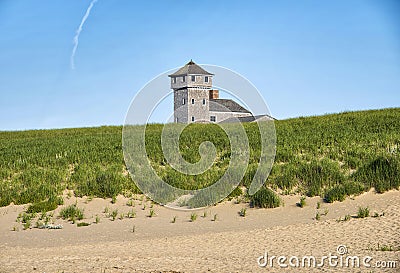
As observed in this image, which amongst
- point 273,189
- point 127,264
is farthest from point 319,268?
point 273,189

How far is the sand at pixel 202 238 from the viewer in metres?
11.1

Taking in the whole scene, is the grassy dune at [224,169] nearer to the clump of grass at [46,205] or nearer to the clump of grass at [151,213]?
the clump of grass at [46,205]

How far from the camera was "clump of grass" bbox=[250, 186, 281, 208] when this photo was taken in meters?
17.6

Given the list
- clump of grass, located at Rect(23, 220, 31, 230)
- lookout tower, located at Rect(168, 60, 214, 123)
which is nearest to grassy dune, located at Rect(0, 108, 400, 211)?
clump of grass, located at Rect(23, 220, 31, 230)

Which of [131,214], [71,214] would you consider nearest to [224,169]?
[131,214]

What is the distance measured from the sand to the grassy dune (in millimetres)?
616

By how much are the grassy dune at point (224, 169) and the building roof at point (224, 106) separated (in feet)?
155

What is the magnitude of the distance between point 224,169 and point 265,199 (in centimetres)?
372

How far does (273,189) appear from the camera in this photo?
1894 centimetres

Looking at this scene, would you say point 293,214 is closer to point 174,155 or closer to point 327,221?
point 327,221

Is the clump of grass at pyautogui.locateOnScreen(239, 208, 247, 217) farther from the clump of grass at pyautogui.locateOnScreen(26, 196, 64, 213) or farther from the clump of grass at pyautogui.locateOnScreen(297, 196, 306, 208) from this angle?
the clump of grass at pyautogui.locateOnScreen(26, 196, 64, 213)

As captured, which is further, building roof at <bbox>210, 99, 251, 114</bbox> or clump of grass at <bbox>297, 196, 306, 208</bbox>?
building roof at <bbox>210, 99, 251, 114</bbox>

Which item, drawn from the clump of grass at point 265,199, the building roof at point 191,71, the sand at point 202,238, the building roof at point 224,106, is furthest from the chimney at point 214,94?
the clump of grass at point 265,199

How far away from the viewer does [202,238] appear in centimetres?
1409
